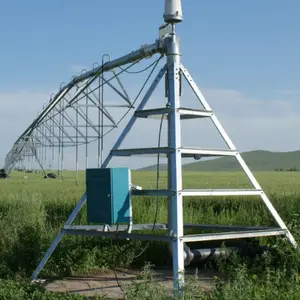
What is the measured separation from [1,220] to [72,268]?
8.55ft

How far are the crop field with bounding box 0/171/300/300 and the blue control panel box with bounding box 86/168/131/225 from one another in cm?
115

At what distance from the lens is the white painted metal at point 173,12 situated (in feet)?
27.5

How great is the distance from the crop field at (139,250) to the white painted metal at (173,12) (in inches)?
124

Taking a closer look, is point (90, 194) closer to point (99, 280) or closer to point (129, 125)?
point (129, 125)

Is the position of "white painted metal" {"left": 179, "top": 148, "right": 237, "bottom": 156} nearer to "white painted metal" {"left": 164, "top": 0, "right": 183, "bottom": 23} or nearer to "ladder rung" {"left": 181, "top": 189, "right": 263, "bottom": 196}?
"ladder rung" {"left": 181, "top": 189, "right": 263, "bottom": 196}

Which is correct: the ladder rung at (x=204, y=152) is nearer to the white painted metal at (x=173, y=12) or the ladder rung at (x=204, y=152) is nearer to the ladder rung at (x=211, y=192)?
the ladder rung at (x=211, y=192)

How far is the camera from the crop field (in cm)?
630

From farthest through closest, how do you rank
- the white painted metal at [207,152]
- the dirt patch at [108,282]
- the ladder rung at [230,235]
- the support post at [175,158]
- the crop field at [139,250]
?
the dirt patch at [108,282], the white painted metal at [207,152], the ladder rung at [230,235], the support post at [175,158], the crop field at [139,250]

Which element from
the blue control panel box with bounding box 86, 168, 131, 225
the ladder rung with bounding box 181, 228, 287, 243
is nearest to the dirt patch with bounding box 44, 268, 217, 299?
the ladder rung with bounding box 181, 228, 287, 243

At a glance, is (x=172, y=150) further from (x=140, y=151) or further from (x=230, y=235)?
(x=230, y=235)

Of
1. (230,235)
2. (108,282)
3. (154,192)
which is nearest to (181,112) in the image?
(154,192)

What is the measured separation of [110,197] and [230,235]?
1515mm

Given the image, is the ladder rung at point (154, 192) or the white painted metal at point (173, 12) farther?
the white painted metal at point (173, 12)

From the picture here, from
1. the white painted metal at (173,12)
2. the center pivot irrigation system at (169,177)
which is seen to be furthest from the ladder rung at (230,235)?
the white painted metal at (173,12)
